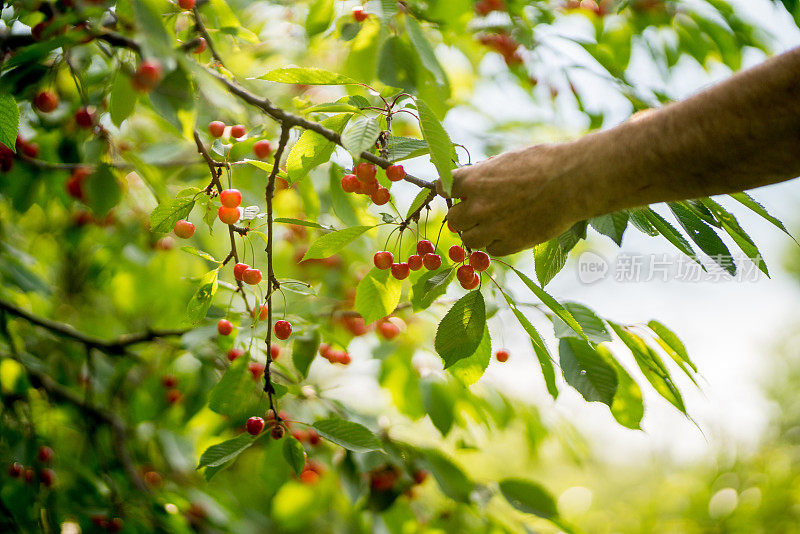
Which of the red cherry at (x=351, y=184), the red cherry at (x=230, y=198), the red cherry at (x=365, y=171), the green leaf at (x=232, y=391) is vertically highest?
the red cherry at (x=365, y=171)

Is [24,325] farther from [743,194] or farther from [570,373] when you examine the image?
[743,194]

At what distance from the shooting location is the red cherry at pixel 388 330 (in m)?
1.63

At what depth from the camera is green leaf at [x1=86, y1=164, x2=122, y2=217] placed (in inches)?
51.8

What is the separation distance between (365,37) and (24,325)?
1.55m

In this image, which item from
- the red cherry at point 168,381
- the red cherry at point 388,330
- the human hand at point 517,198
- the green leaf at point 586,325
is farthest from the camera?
the red cherry at point 168,381

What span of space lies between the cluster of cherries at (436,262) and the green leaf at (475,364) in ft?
0.35

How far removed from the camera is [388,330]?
1637 millimetres

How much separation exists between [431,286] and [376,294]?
220 mm

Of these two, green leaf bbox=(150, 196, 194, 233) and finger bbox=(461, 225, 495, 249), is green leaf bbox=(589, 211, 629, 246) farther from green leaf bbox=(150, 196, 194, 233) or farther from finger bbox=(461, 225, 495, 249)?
green leaf bbox=(150, 196, 194, 233)

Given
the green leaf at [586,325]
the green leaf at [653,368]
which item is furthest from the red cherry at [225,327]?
the green leaf at [653,368]

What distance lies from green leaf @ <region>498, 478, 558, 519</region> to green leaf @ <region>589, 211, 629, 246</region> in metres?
0.78

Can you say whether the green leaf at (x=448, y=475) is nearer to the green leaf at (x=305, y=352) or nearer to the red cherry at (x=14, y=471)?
the green leaf at (x=305, y=352)

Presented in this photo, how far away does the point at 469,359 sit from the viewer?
108cm

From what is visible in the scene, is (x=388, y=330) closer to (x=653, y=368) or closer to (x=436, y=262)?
(x=436, y=262)
